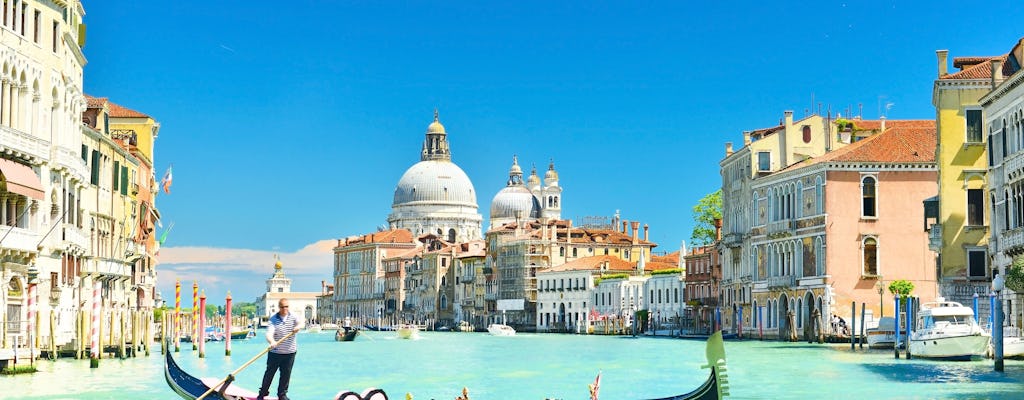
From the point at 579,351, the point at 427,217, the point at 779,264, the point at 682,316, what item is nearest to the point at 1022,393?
the point at 579,351

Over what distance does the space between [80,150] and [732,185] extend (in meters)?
31.1

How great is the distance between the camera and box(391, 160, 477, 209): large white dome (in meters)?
128

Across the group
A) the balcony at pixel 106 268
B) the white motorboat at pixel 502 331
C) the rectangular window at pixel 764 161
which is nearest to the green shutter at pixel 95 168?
the balcony at pixel 106 268

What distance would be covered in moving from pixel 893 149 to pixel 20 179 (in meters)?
29.9

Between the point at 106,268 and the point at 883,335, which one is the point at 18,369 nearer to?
the point at 106,268

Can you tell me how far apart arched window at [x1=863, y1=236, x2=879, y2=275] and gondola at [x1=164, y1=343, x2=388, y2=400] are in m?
32.5

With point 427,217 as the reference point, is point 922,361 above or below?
below

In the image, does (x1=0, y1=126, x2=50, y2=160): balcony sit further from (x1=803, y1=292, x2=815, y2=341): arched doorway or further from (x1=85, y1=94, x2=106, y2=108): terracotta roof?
(x1=803, y1=292, x2=815, y2=341): arched doorway

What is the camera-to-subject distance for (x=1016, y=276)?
25453mm

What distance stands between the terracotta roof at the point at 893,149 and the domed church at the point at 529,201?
72353 mm

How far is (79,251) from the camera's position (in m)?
29.0

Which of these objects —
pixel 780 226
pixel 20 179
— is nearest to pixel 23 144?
pixel 20 179

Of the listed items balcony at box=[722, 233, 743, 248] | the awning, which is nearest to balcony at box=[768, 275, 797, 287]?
balcony at box=[722, 233, 743, 248]

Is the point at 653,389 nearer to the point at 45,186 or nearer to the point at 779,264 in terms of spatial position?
the point at 45,186
